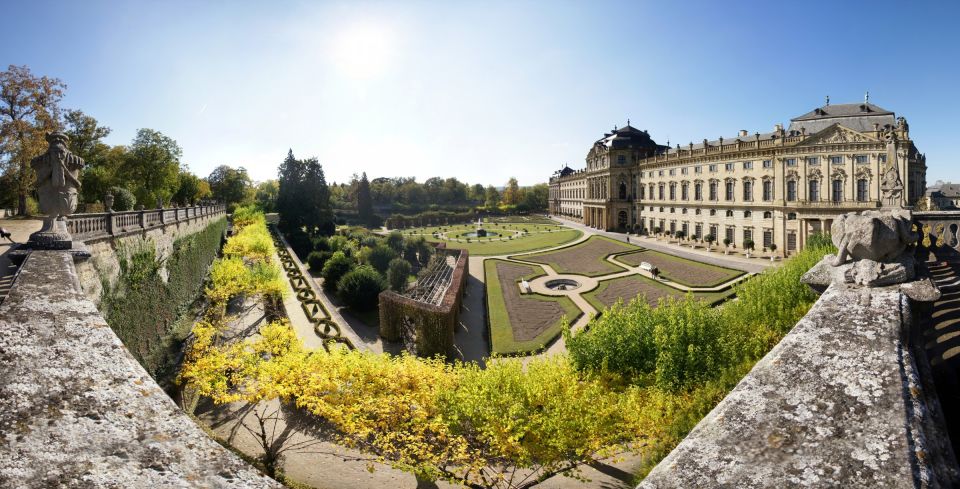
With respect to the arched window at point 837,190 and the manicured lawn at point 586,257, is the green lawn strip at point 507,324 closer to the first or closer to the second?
the manicured lawn at point 586,257

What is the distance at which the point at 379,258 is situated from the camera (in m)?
44.9

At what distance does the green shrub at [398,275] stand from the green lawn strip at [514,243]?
60.1 ft

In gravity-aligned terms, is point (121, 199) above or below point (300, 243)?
above

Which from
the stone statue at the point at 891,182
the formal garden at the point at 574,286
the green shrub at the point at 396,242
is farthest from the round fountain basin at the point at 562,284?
the stone statue at the point at 891,182

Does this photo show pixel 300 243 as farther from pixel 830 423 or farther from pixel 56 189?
pixel 830 423

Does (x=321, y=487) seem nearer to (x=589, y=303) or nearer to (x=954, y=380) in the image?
(x=954, y=380)

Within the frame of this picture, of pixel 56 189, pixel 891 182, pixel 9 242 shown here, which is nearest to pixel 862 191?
pixel 891 182

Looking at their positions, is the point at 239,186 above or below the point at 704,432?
above

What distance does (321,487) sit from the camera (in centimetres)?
1293

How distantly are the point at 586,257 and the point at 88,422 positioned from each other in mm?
49556

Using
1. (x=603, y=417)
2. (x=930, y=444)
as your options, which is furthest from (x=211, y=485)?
(x=603, y=417)

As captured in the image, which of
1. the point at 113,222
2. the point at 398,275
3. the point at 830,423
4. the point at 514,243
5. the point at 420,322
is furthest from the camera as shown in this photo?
the point at 514,243

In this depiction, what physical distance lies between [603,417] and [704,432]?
30.1 feet

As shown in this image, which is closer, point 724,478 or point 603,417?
point 724,478
